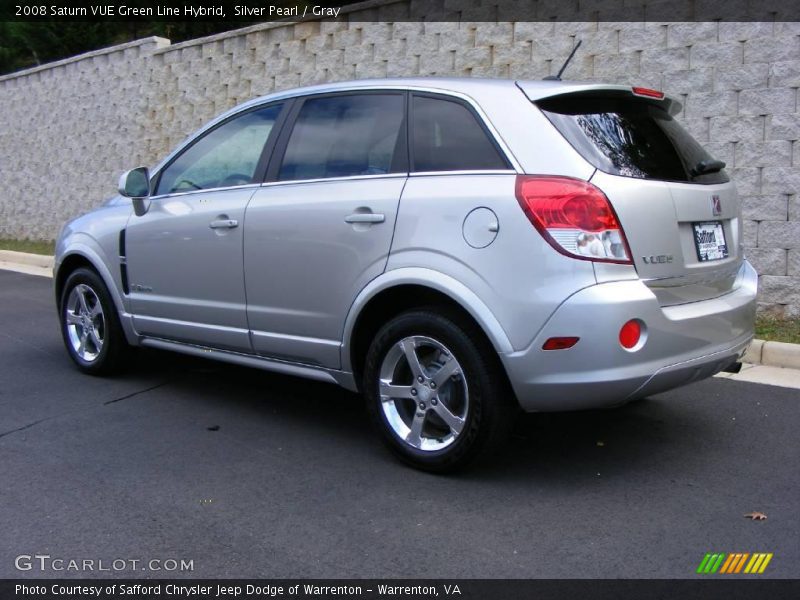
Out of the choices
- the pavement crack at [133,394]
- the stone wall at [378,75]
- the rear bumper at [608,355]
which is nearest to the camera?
the rear bumper at [608,355]

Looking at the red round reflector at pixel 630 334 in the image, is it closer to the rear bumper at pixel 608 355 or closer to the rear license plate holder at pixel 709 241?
the rear bumper at pixel 608 355

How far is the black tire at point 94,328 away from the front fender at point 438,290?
85.4 inches

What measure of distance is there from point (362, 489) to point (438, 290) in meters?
0.96

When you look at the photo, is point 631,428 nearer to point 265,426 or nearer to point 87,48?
→ point 265,426

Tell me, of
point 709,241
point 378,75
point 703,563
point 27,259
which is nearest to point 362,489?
point 703,563

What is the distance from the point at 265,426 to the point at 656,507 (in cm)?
221

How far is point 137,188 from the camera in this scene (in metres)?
5.49

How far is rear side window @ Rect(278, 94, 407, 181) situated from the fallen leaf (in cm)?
215

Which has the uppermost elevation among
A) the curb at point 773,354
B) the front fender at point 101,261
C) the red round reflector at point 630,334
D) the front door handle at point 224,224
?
the front door handle at point 224,224

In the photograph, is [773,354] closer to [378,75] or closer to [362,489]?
[362,489]

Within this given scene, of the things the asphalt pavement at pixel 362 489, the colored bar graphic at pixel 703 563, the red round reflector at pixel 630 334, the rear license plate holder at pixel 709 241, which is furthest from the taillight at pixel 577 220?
the colored bar graphic at pixel 703 563

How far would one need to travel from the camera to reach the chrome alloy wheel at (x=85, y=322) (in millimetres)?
5992

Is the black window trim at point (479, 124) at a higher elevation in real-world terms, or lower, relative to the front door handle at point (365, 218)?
higher

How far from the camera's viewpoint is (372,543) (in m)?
3.45
